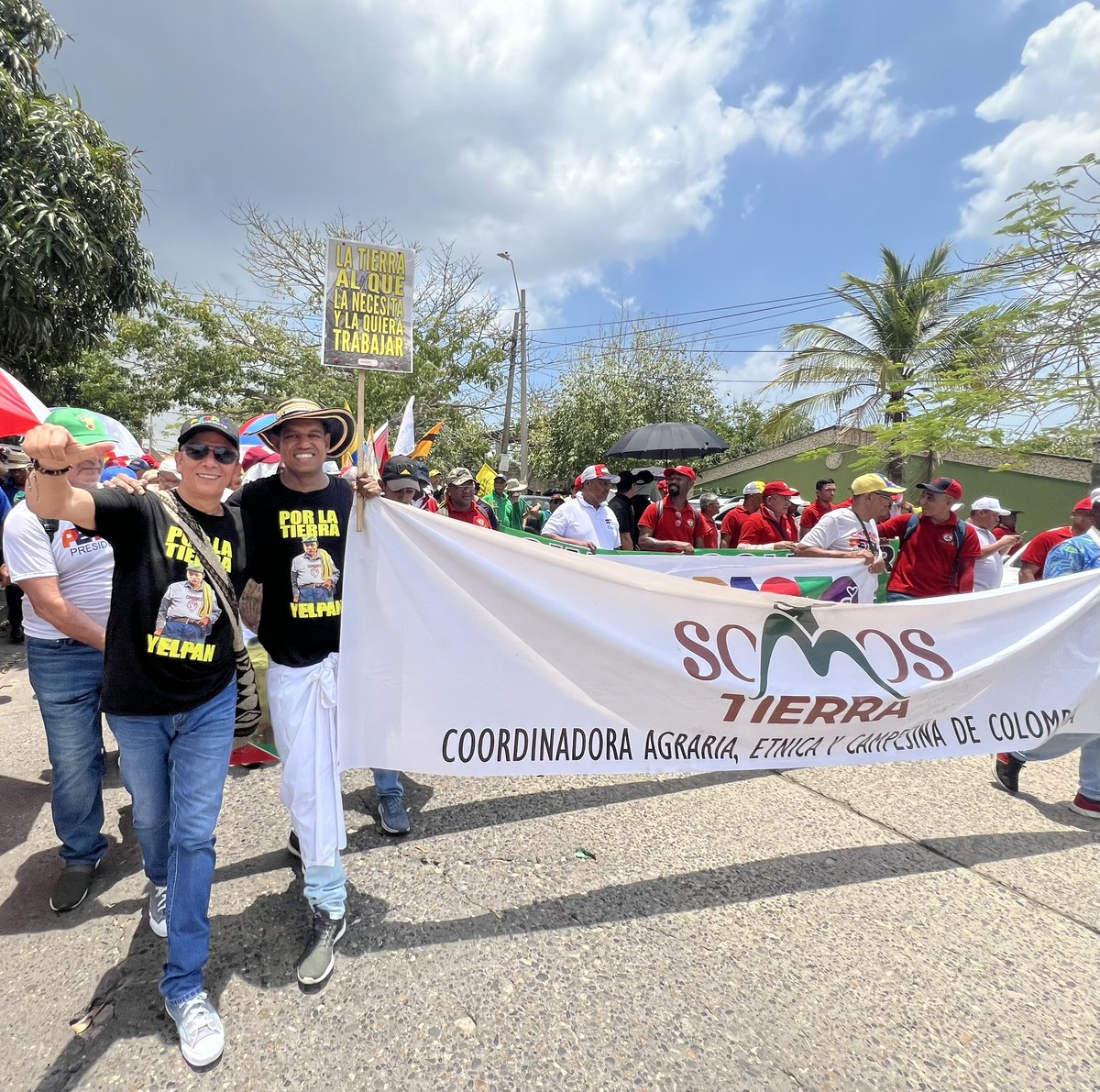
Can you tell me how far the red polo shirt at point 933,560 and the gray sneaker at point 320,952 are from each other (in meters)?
4.35

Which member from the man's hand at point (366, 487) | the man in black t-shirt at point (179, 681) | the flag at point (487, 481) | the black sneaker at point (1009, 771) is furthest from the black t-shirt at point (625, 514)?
the man in black t-shirt at point (179, 681)

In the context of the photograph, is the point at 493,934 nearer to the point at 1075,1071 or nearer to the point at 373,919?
the point at 373,919

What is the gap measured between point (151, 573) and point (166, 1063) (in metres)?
1.44

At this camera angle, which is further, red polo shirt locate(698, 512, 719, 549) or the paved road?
red polo shirt locate(698, 512, 719, 549)

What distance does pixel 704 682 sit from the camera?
9.41ft

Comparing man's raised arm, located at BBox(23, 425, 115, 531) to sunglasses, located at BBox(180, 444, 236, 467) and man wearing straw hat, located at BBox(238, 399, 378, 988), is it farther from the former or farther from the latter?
man wearing straw hat, located at BBox(238, 399, 378, 988)

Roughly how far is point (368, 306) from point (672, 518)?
439cm

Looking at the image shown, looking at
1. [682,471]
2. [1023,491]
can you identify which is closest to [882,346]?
[1023,491]

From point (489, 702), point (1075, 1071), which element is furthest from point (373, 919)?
point (1075, 1071)

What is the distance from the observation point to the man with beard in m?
6.35

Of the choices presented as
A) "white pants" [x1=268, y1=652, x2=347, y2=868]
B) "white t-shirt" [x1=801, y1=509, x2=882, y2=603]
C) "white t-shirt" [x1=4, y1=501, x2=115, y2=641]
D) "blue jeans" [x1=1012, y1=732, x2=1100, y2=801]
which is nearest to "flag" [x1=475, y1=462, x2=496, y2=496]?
"white t-shirt" [x1=801, y1=509, x2=882, y2=603]

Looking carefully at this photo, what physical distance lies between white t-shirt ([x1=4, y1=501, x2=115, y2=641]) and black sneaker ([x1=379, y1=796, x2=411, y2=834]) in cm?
152

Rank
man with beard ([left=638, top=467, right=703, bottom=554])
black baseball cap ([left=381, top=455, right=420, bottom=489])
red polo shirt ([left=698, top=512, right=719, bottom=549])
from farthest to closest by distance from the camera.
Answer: red polo shirt ([left=698, top=512, right=719, bottom=549]) → man with beard ([left=638, top=467, right=703, bottom=554]) → black baseball cap ([left=381, top=455, right=420, bottom=489])

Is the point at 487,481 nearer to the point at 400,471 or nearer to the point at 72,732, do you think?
the point at 400,471
